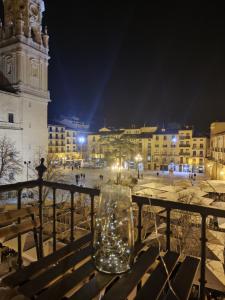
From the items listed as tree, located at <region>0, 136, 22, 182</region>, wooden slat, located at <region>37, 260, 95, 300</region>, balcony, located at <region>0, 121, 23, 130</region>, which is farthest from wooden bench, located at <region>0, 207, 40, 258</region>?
balcony, located at <region>0, 121, 23, 130</region>

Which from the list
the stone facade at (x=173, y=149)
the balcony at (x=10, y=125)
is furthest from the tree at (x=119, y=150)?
the stone facade at (x=173, y=149)

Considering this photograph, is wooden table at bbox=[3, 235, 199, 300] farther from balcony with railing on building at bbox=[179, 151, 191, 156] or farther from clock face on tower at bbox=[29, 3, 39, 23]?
balcony with railing on building at bbox=[179, 151, 191, 156]

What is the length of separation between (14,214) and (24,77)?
37899 millimetres

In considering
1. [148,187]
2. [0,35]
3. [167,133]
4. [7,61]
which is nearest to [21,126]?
[7,61]

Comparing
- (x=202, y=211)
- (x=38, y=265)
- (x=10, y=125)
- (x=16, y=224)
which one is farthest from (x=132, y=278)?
Result: (x=10, y=125)

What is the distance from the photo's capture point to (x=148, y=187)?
68.8 ft

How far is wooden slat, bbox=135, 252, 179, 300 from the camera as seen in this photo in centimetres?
172

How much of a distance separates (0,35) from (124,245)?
45.7 metres

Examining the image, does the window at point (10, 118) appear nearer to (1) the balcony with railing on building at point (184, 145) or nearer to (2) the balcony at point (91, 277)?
(2) the balcony at point (91, 277)

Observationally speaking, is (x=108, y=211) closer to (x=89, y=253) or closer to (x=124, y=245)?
(x=124, y=245)

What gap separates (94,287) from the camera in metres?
1.78

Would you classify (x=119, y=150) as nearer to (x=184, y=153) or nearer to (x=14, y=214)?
(x=14, y=214)

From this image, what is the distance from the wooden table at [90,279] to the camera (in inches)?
67.9

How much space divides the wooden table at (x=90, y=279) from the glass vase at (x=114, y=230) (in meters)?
0.10
